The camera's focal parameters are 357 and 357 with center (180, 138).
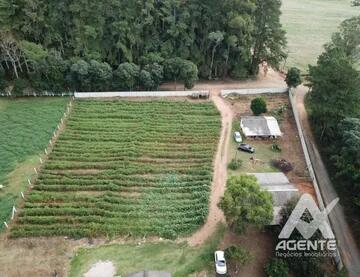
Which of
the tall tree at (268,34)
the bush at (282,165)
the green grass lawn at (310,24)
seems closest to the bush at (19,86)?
the tall tree at (268,34)

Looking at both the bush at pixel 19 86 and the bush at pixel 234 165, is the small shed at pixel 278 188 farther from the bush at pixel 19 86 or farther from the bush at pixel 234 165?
the bush at pixel 19 86

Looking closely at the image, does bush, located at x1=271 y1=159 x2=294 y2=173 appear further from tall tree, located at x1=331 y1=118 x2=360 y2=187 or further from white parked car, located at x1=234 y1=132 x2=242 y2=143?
tall tree, located at x1=331 y1=118 x2=360 y2=187

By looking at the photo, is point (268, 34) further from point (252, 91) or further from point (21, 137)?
point (21, 137)

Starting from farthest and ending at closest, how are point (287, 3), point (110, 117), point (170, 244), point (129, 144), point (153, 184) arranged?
point (287, 3) < point (110, 117) < point (129, 144) < point (153, 184) < point (170, 244)

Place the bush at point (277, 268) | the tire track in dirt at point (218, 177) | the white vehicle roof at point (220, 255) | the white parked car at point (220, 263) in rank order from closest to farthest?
the bush at point (277, 268) < the white parked car at point (220, 263) < the white vehicle roof at point (220, 255) < the tire track in dirt at point (218, 177)

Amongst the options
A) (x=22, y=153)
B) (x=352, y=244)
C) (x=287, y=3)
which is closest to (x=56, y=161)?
(x=22, y=153)

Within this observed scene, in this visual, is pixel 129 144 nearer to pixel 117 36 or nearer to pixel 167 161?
pixel 167 161

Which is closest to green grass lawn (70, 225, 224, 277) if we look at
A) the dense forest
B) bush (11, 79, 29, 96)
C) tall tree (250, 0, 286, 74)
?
the dense forest
